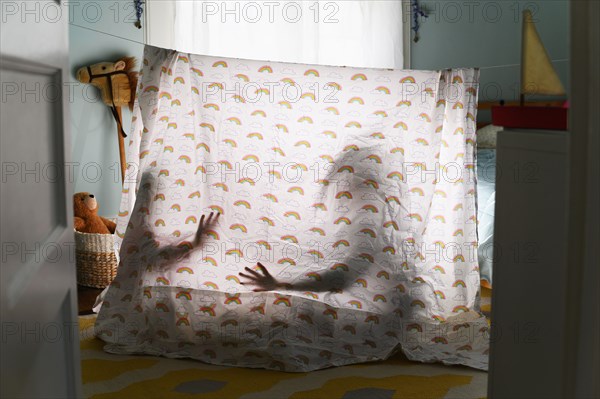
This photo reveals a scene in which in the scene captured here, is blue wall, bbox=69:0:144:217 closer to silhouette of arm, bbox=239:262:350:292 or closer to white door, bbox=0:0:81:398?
silhouette of arm, bbox=239:262:350:292

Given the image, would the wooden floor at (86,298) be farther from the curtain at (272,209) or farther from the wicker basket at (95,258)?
the curtain at (272,209)

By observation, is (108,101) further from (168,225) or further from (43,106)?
(43,106)

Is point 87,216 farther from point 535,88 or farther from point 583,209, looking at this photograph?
point 583,209

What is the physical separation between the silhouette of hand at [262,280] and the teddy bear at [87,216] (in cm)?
114

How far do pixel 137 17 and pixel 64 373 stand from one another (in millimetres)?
2783

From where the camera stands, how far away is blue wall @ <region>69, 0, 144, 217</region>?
3369 mm

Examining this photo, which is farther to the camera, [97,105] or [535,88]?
[97,105]

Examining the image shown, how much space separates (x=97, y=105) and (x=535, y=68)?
108 inches

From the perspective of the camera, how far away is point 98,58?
136 inches

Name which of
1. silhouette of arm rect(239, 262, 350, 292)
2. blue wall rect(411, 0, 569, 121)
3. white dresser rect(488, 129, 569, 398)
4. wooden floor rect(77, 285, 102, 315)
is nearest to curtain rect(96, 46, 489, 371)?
silhouette of arm rect(239, 262, 350, 292)

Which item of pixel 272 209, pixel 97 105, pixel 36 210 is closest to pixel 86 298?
pixel 97 105

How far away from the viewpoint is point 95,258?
3.06 meters

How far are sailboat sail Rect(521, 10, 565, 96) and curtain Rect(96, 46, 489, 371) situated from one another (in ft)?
3.59

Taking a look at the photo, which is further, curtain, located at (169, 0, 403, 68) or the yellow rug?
curtain, located at (169, 0, 403, 68)
